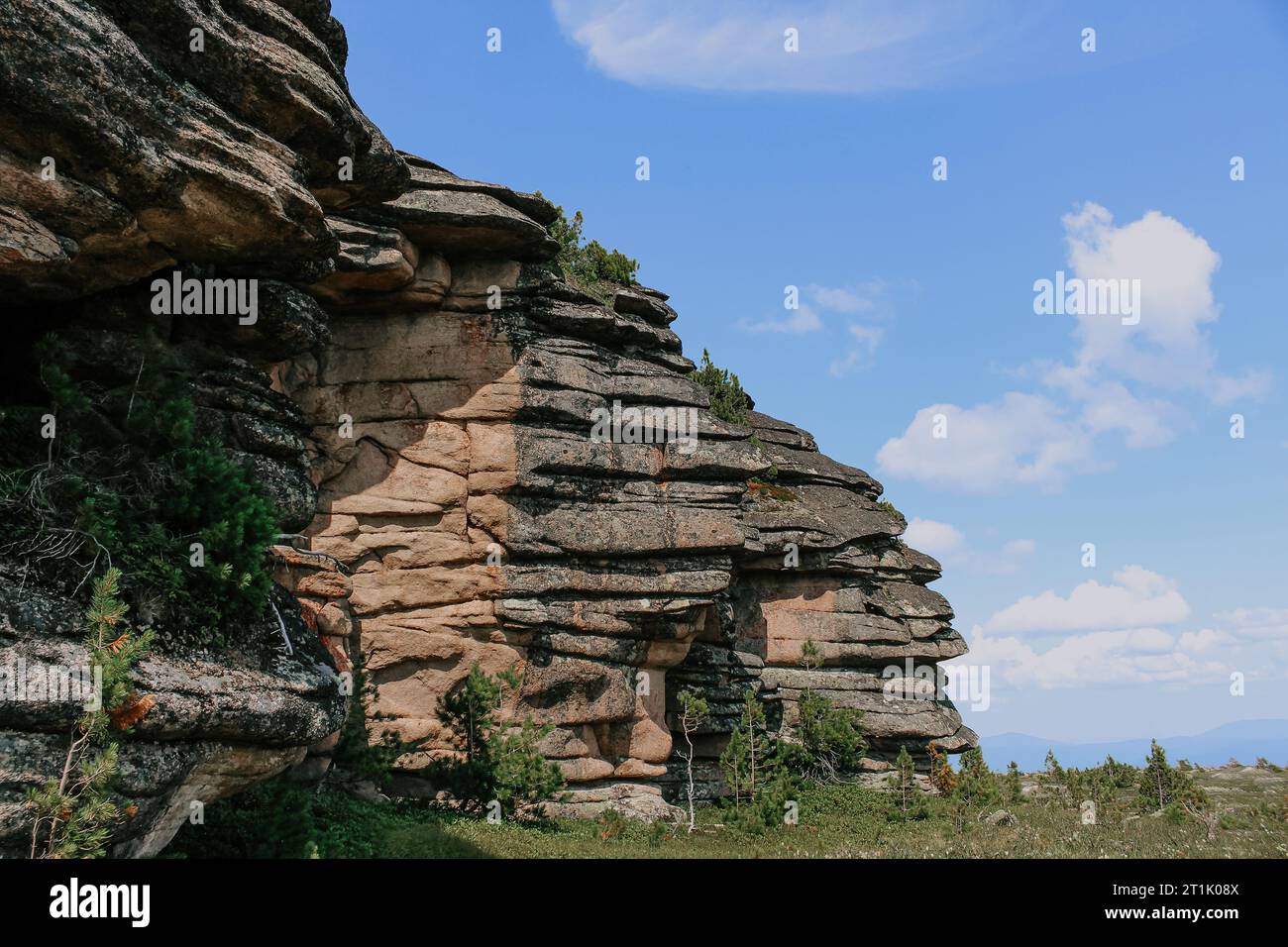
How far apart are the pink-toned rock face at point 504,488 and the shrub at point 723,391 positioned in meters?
7.16

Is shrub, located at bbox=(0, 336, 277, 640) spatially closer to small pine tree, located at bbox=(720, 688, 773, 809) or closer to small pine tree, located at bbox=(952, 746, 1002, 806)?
small pine tree, located at bbox=(720, 688, 773, 809)

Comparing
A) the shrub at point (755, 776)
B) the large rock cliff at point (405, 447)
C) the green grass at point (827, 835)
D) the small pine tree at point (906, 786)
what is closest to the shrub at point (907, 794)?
the small pine tree at point (906, 786)

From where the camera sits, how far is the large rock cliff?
516 inches

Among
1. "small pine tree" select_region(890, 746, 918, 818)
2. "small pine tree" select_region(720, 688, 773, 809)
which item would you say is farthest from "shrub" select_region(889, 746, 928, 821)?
"small pine tree" select_region(720, 688, 773, 809)

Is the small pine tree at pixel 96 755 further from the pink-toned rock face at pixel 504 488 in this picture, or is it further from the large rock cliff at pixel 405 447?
the pink-toned rock face at pixel 504 488

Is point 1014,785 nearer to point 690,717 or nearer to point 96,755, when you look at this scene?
point 690,717

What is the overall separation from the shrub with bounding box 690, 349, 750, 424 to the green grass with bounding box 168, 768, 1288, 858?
1482 cm

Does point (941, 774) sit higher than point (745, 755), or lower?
lower

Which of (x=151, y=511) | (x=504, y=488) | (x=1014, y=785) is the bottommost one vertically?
(x=1014, y=785)

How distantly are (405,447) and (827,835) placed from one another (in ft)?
54.1

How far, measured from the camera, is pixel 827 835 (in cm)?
2733

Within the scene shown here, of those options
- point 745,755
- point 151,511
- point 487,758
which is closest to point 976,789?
point 745,755

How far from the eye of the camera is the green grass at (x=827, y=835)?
61.5 ft
